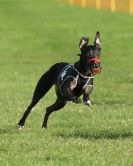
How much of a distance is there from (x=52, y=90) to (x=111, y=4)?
36181mm

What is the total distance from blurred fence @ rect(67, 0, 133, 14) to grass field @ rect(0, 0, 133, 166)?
211cm

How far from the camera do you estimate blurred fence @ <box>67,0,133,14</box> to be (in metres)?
55.1

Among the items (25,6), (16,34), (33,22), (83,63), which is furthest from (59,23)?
(83,63)

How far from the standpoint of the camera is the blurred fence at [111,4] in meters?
55.1

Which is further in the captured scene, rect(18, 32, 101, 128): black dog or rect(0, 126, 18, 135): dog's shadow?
rect(0, 126, 18, 135): dog's shadow

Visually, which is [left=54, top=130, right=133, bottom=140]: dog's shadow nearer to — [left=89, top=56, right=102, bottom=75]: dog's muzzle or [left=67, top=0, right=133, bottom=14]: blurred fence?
[left=89, top=56, right=102, bottom=75]: dog's muzzle

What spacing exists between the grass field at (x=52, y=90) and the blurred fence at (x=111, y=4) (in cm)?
211

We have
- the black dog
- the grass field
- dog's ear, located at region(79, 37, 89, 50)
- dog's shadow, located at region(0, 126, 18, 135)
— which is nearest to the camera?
the grass field

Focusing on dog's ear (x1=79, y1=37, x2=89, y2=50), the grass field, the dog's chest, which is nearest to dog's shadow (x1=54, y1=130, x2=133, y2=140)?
the grass field

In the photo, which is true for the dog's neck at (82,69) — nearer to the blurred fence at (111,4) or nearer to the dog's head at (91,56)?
the dog's head at (91,56)

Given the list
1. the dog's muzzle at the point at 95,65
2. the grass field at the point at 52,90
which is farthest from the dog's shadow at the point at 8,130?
the dog's muzzle at the point at 95,65

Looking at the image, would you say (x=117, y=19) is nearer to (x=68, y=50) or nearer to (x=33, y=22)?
(x=33, y=22)

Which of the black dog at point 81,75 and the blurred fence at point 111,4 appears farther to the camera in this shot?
the blurred fence at point 111,4

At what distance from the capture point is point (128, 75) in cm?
2680
